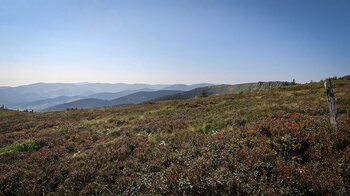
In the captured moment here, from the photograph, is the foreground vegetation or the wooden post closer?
the foreground vegetation

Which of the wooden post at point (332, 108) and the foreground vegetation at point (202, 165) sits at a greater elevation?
the wooden post at point (332, 108)

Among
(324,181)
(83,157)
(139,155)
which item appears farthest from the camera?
(83,157)

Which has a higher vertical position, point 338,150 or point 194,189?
point 338,150

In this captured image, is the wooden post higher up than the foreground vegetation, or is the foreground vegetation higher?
the wooden post

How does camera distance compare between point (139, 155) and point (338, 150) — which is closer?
point (338, 150)

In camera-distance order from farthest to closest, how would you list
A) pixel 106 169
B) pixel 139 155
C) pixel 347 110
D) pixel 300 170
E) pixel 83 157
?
pixel 347 110, pixel 83 157, pixel 139 155, pixel 106 169, pixel 300 170

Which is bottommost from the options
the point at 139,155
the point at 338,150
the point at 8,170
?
the point at 8,170

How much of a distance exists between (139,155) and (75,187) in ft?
8.92

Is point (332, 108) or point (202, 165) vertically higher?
point (332, 108)

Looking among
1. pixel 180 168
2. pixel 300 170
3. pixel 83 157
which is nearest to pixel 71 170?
pixel 83 157

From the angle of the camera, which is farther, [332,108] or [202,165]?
[332,108]

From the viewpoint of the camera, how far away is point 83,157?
1215cm

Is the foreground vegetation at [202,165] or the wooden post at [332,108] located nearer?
the foreground vegetation at [202,165]

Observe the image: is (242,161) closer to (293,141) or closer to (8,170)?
(293,141)
